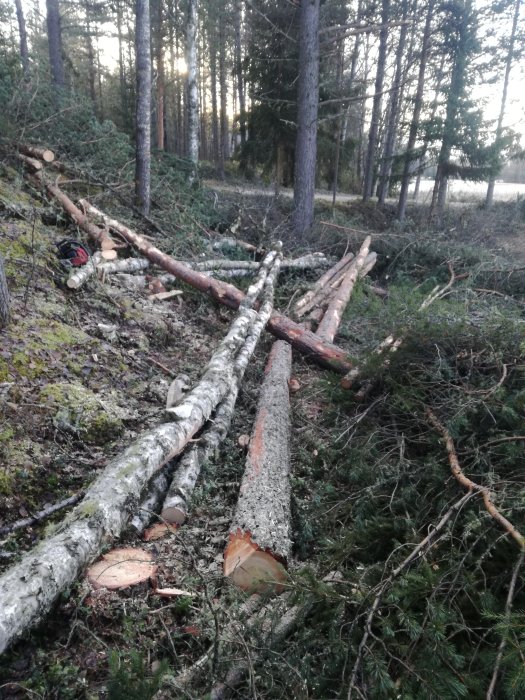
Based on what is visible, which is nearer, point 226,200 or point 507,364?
point 507,364

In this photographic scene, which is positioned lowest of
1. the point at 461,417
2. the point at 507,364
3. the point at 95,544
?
the point at 95,544

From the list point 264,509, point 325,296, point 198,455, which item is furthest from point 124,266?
point 264,509

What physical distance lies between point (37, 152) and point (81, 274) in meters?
4.64

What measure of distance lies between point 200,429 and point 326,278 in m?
5.99

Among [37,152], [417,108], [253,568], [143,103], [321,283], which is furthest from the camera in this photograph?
[417,108]

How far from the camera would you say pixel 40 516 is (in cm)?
303

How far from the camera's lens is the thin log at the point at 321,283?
25.8 feet

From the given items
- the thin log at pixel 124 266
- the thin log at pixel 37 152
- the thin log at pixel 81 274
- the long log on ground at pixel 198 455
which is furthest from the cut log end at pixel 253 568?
the thin log at pixel 37 152

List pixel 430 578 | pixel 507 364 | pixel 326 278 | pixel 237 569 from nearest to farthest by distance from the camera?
pixel 430 578 < pixel 237 569 < pixel 507 364 < pixel 326 278

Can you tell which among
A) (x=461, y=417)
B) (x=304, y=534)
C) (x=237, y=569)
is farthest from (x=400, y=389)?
(x=237, y=569)

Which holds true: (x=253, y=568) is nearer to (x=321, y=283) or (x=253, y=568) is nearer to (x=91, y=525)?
(x=91, y=525)

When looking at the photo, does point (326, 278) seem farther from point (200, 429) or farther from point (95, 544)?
point (95, 544)

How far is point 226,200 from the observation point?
12695mm

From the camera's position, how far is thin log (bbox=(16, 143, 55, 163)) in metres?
8.83
